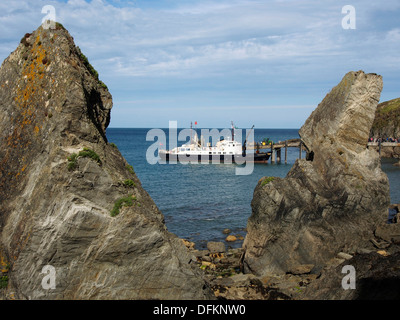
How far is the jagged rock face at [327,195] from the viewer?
21297 millimetres

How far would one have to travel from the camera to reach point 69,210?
12469 millimetres

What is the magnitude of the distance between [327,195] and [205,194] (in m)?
24.3

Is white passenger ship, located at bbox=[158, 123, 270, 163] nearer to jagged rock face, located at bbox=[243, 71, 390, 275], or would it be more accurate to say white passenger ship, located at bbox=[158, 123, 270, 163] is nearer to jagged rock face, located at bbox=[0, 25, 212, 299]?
jagged rock face, located at bbox=[243, 71, 390, 275]

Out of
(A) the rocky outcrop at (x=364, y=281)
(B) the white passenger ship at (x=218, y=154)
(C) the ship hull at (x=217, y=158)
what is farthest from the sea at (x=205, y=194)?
(A) the rocky outcrop at (x=364, y=281)

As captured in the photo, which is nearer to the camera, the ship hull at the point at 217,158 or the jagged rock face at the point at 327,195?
the jagged rock face at the point at 327,195

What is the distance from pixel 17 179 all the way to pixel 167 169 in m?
56.8

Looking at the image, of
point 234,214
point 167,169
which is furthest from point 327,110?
point 167,169

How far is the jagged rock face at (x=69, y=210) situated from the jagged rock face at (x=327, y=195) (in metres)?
8.24

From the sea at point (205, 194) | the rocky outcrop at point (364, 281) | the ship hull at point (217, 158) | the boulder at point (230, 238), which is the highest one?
the ship hull at point (217, 158)

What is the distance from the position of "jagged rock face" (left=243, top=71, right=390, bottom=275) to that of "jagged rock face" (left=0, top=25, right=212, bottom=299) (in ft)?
27.0

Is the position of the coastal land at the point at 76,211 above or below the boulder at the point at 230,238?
above

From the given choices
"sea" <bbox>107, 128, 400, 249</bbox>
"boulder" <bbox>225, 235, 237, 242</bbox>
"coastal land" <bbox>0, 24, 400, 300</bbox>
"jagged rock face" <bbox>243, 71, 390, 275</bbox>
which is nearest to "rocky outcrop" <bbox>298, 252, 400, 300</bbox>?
"coastal land" <bbox>0, 24, 400, 300</bbox>

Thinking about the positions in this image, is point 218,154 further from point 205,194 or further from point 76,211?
point 76,211

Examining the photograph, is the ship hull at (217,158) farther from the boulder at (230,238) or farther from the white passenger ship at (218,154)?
the boulder at (230,238)
